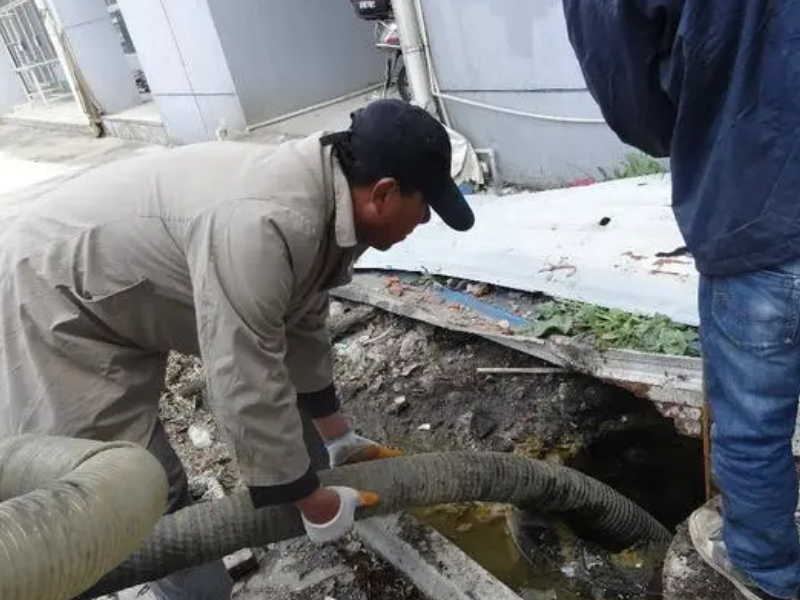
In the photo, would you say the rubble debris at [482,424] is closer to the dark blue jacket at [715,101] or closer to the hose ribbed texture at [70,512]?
the dark blue jacket at [715,101]

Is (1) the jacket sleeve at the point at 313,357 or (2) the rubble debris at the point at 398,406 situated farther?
(2) the rubble debris at the point at 398,406

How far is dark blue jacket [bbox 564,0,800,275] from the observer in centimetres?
127

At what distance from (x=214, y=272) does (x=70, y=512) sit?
0.88 metres

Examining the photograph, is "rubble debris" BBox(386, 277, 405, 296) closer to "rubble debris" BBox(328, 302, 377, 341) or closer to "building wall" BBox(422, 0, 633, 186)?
"rubble debris" BBox(328, 302, 377, 341)

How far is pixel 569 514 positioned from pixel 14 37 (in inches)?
595

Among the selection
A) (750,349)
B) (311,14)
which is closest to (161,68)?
(311,14)

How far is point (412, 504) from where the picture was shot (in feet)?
7.39

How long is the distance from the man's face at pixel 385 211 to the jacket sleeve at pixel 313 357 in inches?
22.2

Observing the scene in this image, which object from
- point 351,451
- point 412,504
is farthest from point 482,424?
point 412,504

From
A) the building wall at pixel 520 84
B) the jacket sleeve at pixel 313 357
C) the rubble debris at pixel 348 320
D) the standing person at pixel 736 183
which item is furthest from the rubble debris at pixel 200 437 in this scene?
the building wall at pixel 520 84

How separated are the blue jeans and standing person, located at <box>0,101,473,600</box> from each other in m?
0.77

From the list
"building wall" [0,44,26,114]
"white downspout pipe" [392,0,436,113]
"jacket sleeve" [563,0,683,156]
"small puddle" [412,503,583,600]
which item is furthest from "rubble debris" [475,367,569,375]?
"building wall" [0,44,26,114]

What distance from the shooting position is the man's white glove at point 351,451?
2660mm

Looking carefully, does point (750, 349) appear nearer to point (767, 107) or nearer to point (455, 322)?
point (767, 107)
